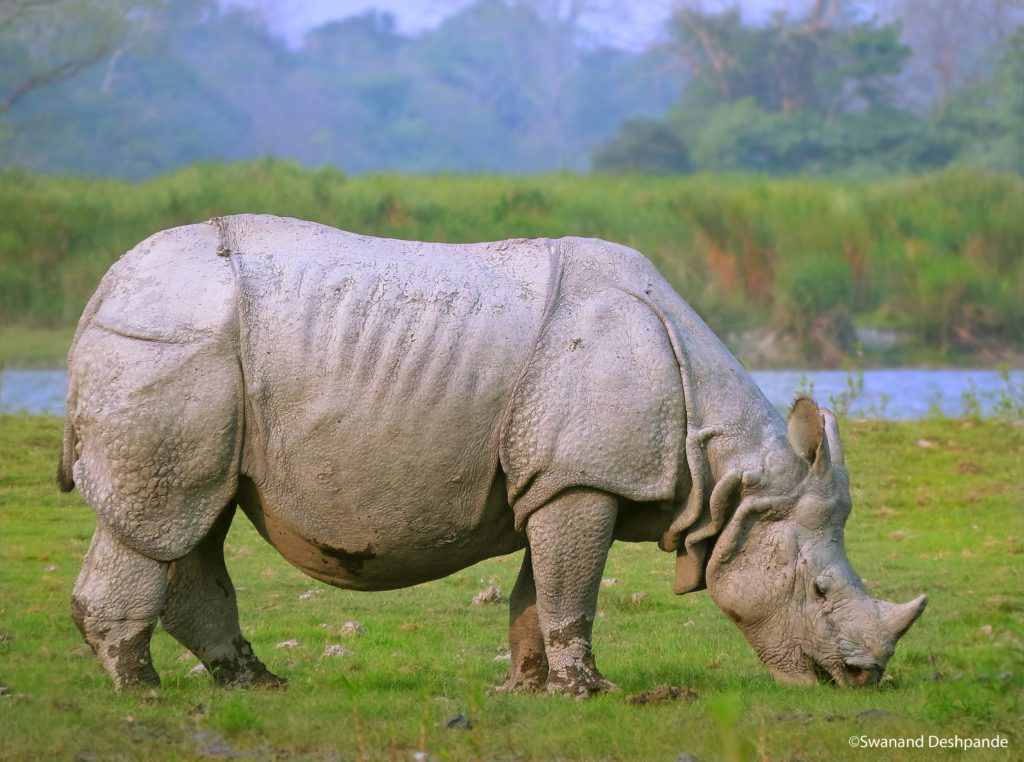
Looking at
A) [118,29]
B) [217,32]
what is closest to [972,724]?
[118,29]

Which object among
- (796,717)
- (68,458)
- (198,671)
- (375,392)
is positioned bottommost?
(198,671)

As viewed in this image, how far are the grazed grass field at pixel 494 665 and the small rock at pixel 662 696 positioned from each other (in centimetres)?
6

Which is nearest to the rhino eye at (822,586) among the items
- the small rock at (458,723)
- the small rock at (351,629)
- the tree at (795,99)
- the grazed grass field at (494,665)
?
the grazed grass field at (494,665)

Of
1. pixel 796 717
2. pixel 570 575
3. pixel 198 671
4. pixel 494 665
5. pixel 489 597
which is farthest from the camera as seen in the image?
pixel 489 597

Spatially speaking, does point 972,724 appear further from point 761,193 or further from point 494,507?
point 761,193

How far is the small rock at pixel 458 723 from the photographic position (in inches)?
260

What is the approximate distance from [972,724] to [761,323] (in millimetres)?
22452

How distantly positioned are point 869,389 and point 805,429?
2024 centimetres

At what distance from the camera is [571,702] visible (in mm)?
7160

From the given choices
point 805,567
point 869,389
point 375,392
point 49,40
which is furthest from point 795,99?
point 375,392

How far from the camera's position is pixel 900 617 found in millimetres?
7469

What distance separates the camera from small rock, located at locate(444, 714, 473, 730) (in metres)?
6.61

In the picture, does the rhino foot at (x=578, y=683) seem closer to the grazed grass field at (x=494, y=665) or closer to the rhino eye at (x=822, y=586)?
the grazed grass field at (x=494, y=665)

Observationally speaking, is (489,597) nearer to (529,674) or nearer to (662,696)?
(529,674)
